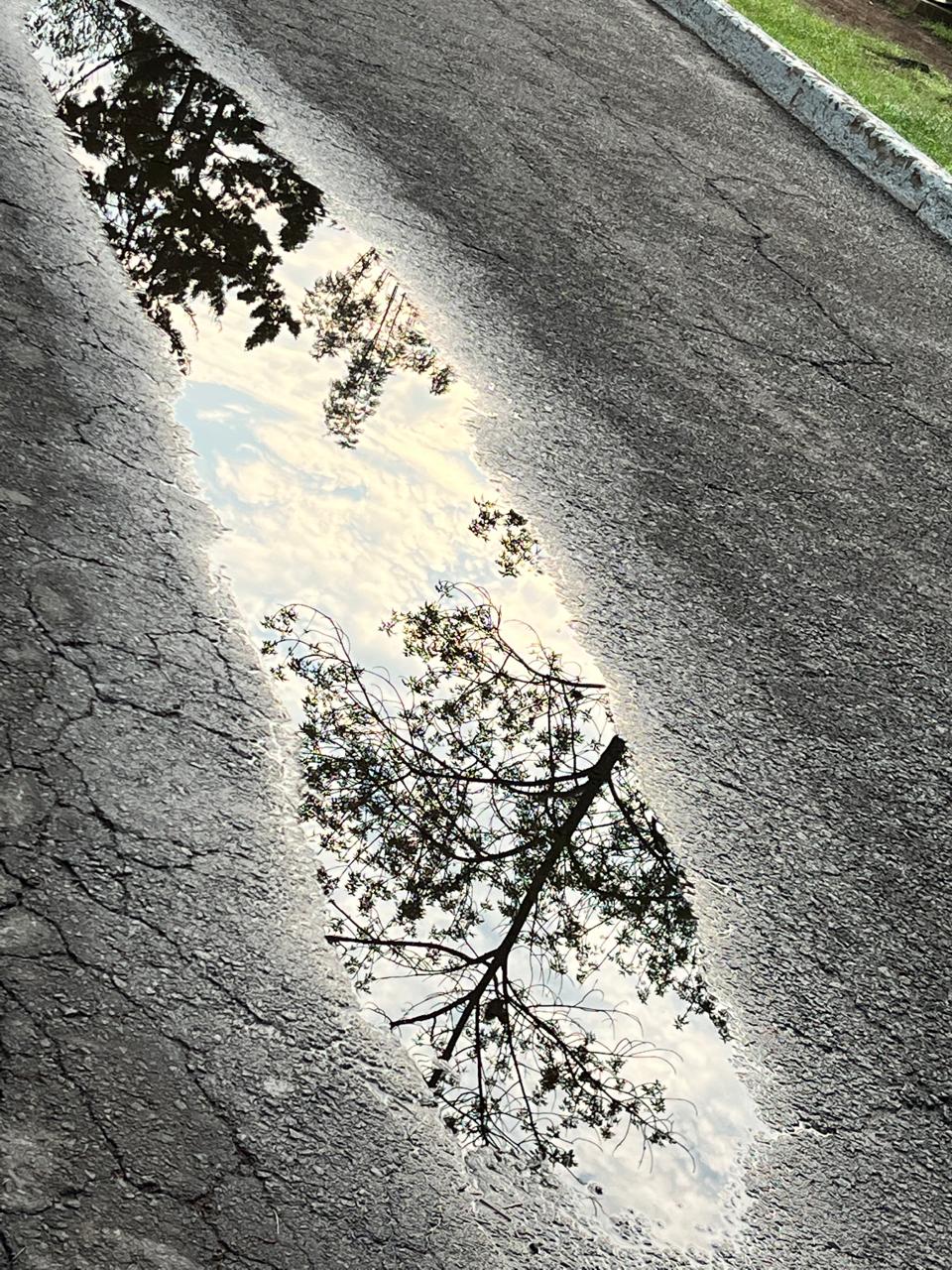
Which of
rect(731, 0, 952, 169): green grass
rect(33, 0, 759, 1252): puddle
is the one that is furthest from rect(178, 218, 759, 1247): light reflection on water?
rect(731, 0, 952, 169): green grass

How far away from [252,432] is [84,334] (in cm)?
69

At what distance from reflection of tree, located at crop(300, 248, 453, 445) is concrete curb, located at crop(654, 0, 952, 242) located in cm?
414

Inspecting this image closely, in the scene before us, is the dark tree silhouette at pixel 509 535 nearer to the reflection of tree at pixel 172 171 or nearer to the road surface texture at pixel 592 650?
the road surface texture at pixel 592 650

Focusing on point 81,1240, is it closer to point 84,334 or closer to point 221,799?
point 221,799

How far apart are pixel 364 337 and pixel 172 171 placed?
4.64ft

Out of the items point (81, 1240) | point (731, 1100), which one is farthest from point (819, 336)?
point (81, 1240)

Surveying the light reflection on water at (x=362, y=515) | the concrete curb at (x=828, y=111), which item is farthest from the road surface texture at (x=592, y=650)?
the concrete curb at (x=828, y=111)

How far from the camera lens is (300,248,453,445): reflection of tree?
479cm

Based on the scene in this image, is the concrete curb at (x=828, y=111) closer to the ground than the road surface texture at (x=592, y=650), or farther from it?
farther from it

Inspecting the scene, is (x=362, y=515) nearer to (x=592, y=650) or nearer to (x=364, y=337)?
(x=592, y=650)

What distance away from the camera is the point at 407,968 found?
9.43 ft

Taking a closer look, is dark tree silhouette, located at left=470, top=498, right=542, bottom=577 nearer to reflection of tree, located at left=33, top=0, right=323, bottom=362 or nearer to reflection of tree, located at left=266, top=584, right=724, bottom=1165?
reflection of tree, located at left=266, top=584, right=724, bottom=1165

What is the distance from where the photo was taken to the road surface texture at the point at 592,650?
239 cm

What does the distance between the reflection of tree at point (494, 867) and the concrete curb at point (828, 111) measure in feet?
18.0
